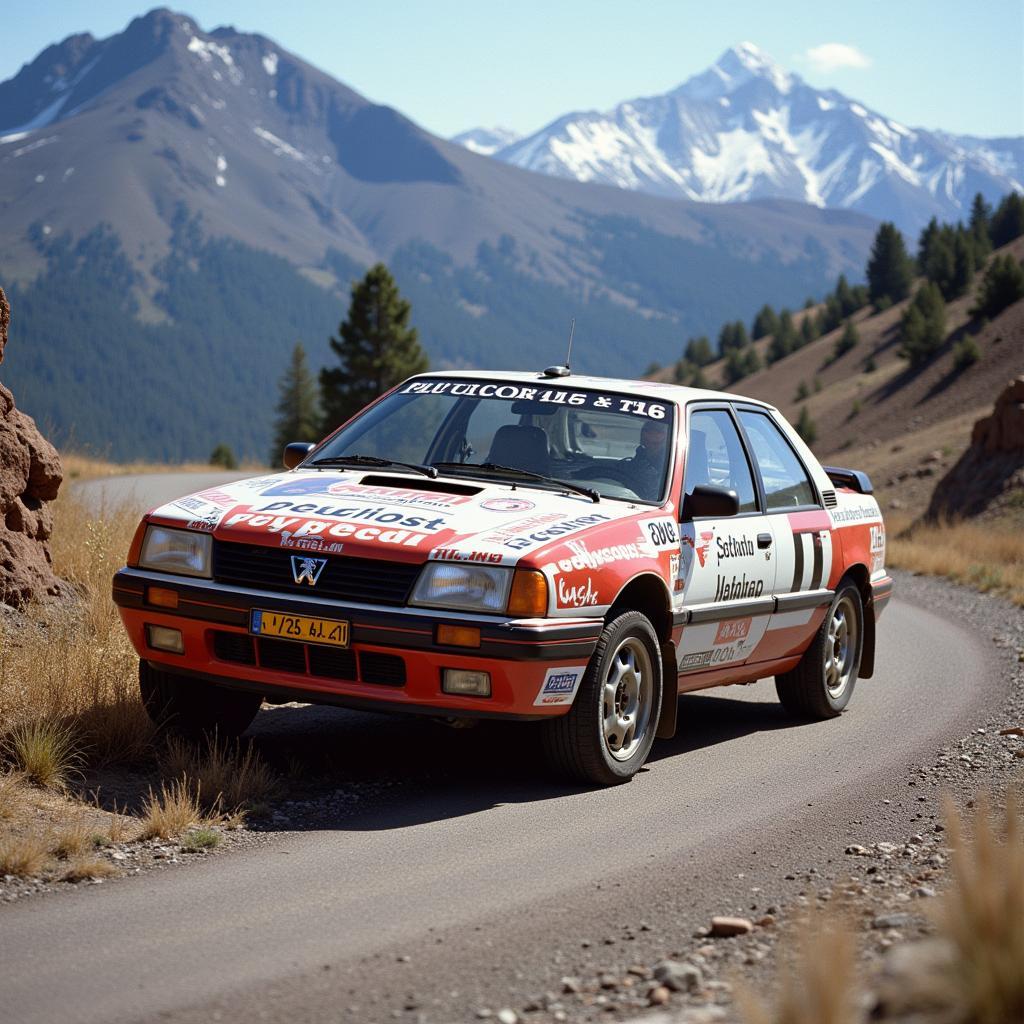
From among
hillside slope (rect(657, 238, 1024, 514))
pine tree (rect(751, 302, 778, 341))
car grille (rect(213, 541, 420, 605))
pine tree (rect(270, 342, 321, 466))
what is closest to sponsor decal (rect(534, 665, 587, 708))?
car grille (rect(213, 541, 420, 605))

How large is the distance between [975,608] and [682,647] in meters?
10.4

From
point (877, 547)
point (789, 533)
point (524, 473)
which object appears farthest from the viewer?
point (877, 547)

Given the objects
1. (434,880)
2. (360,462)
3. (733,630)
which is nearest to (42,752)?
(434,880)

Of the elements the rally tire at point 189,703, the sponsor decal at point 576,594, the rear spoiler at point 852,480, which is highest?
the rear spoiler at point 852,480

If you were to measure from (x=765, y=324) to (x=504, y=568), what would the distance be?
126614 mm

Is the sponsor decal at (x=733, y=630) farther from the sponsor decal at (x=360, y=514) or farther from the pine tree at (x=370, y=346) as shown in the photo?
the pine tree at (x=370, y=346)

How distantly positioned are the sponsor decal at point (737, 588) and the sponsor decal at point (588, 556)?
953 mm

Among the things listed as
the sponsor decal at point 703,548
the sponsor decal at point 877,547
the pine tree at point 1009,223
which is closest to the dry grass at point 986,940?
the sponsor decal at point 703,548

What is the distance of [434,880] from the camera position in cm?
519

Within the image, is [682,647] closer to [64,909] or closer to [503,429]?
[503,429]

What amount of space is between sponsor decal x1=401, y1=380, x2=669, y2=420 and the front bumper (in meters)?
1.61

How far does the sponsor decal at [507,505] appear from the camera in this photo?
661 cm

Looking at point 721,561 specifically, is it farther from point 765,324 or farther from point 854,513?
point 765,324

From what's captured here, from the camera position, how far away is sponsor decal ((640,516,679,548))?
686 centimetres
